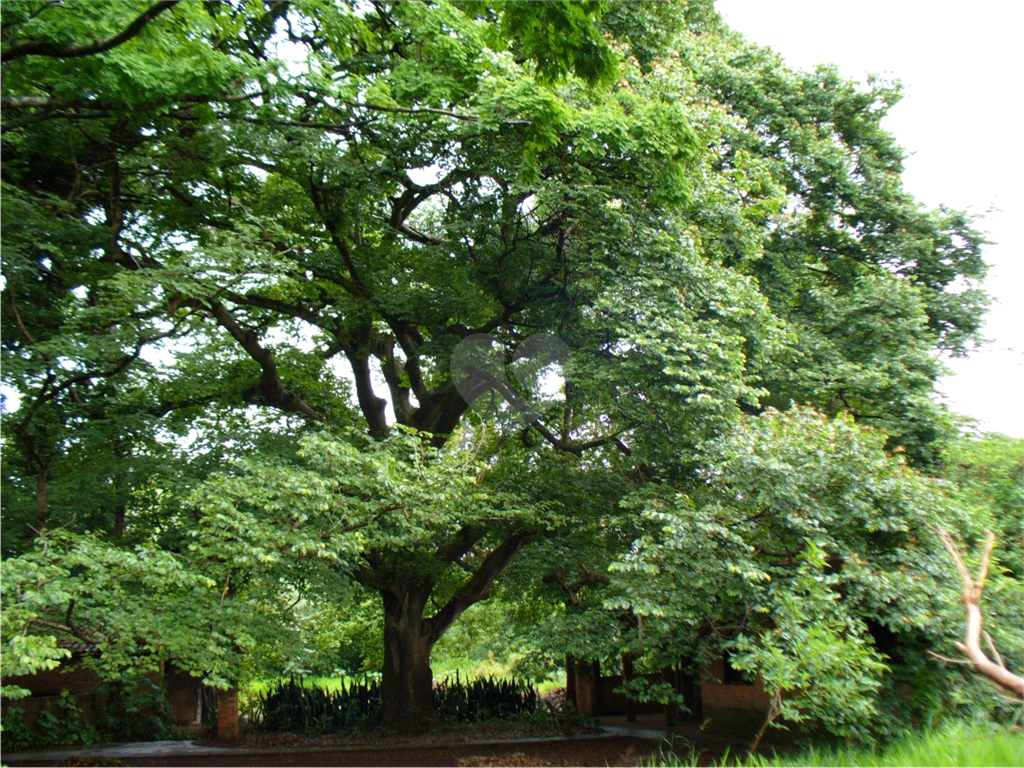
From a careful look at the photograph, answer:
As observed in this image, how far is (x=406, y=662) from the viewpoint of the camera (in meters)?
13.0

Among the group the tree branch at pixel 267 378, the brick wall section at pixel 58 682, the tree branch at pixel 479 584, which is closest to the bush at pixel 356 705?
the tree branch at pixel 479 584

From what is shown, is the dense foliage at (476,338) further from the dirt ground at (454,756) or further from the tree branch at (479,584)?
the dirt ground at (454,756)

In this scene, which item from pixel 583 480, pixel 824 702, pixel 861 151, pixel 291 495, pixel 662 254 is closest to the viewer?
pixel 824 702

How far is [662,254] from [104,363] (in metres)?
6.37

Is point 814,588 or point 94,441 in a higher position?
point 94,441

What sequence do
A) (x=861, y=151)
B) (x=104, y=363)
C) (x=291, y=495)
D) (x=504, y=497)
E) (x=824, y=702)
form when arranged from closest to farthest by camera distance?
(x=824, y=702) < (x=291, y=495) < (x=104, y=363) < (x=504, y=497) < (x=861, y=151)

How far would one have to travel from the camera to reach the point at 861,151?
12.5 metres

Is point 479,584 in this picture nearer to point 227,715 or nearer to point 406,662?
point 406,662

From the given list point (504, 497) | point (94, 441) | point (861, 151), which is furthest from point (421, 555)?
point (861, 151)

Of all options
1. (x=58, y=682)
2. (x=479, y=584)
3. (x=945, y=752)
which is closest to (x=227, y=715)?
(x=58, y=682)

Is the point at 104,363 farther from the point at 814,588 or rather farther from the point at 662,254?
the point at 814,588

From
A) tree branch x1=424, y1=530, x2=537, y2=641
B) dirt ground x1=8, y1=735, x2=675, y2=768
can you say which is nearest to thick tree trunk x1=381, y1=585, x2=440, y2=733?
tree branch x1=424, y1=530, x2=537, y2=641

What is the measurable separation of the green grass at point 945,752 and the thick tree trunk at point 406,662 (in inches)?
299

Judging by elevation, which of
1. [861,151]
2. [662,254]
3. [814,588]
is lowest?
[814,588]
